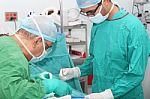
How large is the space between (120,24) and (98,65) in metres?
0.32

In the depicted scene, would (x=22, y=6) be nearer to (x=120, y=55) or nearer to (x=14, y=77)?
(x=120, y=55)

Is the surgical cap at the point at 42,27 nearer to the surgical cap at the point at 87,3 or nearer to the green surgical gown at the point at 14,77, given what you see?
the green surgical gown at the point at 14,77

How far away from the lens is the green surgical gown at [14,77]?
1.01 m

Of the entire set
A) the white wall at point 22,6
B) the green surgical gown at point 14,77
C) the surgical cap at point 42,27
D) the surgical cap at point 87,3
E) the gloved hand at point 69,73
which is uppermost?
the white wall at point 22,6

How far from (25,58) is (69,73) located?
2.29 ft

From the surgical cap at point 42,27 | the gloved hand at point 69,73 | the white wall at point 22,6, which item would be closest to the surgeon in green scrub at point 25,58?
the surgical cap at point 42,27

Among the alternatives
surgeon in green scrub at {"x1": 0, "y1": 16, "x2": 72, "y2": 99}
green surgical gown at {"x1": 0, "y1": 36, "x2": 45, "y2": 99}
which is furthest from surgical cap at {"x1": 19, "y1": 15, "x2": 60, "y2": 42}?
green surgical gown at {"x1": 0, "y1": 36, "x2": 45, "y2": 99}

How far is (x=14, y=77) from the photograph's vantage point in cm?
102

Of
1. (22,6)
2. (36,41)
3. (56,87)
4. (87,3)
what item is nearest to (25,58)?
(36,41)

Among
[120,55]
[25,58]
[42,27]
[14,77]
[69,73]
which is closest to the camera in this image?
[14,77]

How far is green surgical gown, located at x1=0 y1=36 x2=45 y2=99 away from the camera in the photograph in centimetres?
101

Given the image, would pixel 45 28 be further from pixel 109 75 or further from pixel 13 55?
pixel 109 75

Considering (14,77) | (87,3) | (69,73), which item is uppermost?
(87,3)

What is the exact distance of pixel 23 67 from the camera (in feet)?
3.49
